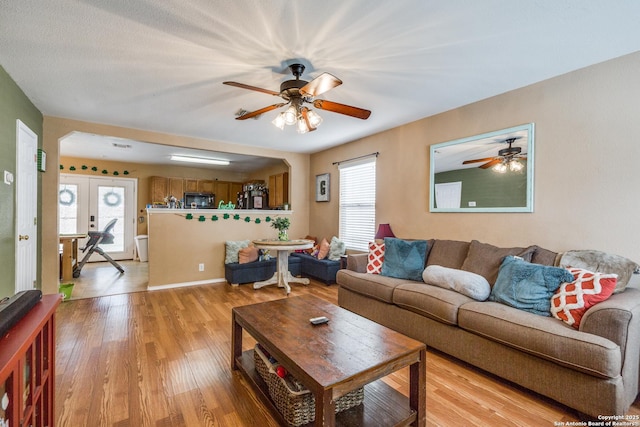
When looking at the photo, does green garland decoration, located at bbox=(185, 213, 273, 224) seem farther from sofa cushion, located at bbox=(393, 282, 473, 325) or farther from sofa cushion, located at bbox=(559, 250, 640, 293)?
sofa cushion, located at bbox=(559, 250, 640, 293)

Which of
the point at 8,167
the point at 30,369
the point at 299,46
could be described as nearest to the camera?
the point at 30,369

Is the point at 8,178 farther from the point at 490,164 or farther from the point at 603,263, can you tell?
the point at 603,263

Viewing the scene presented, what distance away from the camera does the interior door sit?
276cm

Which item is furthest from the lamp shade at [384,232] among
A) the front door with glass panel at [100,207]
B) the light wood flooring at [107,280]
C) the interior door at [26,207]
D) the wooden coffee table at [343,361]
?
the front door with glass panel at [100,207]

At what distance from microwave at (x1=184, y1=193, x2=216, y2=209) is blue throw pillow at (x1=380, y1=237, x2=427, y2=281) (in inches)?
219

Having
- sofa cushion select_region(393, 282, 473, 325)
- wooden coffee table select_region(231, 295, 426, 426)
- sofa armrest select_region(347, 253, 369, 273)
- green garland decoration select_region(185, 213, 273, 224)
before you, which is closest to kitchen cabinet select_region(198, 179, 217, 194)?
green garland decoration select_region(185, 213, 273, 224)

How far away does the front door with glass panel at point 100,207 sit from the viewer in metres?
6.37

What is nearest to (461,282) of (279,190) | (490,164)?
(490,164)

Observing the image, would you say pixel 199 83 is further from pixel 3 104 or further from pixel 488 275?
pixel 488 275

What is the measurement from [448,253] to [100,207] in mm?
7518

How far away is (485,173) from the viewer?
3.00 metres

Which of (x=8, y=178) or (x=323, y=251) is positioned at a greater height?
(x=8, y=178)

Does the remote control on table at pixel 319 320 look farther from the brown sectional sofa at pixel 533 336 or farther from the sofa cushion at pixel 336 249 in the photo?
the sofa cushion at pixel 336 249

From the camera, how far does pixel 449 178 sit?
3346 mm
